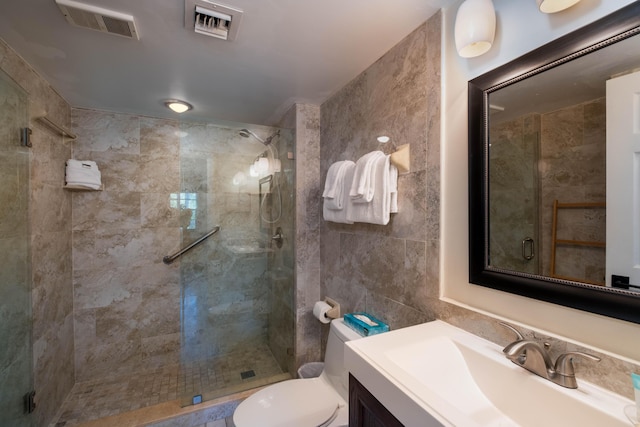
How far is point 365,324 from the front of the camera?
1468mm

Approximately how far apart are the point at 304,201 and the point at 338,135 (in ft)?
1.93

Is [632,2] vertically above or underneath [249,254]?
above

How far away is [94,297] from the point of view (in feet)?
7.61

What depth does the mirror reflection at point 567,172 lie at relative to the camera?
0.71 m

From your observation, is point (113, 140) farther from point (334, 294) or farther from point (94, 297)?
point (334, 294)

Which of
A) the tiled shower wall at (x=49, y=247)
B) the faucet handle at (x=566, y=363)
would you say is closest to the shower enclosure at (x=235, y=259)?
the tiled shower wall at (x=49, y=247)

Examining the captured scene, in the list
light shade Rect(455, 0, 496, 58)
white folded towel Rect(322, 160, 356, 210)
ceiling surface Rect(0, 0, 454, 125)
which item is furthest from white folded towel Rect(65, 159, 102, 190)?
light shade Rect(455, 0, 496, 58)

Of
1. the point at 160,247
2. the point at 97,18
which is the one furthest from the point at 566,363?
the point at 160,247

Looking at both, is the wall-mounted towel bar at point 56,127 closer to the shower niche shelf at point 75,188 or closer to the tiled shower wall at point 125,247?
the tiled shower wall at point 125,247

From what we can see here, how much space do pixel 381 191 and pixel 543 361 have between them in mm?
875

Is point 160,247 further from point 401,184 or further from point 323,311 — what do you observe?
point 401,184

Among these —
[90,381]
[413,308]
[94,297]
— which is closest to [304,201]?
[413,308]

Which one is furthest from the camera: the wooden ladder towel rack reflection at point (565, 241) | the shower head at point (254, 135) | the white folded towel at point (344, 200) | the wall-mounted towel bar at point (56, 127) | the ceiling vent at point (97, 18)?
the shower head at point (254, 135)

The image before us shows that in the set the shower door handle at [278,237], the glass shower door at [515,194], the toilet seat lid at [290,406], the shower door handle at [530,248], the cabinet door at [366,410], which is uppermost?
the glass shower door at [515,194]
